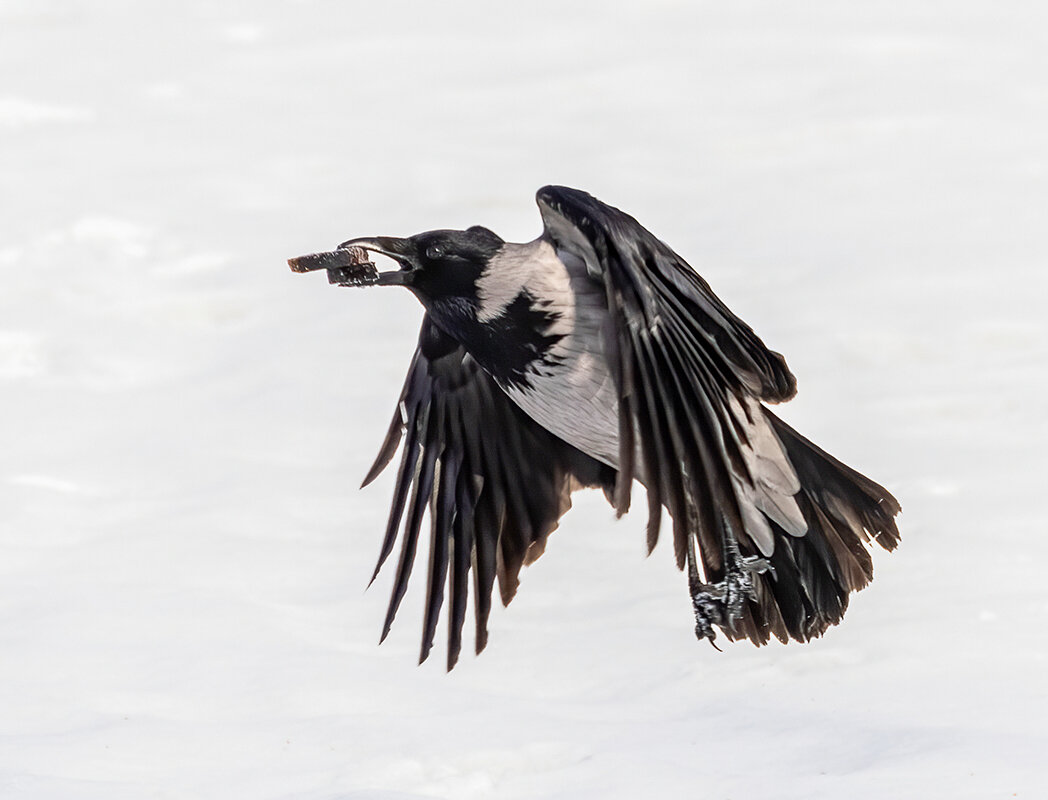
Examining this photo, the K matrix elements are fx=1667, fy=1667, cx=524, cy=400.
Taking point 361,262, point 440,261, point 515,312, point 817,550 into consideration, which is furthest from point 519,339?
point 817,550

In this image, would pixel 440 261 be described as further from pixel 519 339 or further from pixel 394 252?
pixel 519 339

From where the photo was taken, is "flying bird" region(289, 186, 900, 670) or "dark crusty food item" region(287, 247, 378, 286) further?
"dark crusty food item" region(287, 247, 378, 286)

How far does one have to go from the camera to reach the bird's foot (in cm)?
345

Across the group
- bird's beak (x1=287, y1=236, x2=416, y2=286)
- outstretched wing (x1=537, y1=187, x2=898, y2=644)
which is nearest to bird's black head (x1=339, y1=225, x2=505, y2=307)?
bird's beak (x1=287, y1=236, x2=416, y2=286)

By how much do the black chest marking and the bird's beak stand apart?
207 millimetres

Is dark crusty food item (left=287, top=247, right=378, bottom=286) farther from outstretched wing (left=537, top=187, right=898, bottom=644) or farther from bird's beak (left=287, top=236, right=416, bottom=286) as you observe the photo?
outstretched wing (left=537, top=187, right=898, bottom=644)

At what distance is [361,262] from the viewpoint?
3488 millimetres

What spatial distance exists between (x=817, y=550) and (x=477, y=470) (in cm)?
80

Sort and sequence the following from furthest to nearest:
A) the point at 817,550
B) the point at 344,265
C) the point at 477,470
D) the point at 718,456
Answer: the point at 477,470
the point at 817,550
the point at 344,265
the point at 718,456

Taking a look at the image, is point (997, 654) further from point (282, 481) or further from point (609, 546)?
point (282, 481)

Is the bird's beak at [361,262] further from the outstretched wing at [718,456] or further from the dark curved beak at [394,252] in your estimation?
the outstretched wing at [718,456]

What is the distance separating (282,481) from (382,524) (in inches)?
16.7

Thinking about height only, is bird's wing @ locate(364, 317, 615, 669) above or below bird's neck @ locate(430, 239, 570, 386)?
below

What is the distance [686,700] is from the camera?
3891 mm
